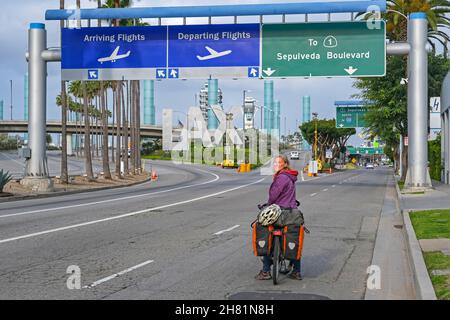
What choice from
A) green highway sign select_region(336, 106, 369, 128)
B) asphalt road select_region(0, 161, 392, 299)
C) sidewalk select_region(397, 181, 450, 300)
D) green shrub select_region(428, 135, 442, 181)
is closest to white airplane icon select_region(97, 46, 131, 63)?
asphalt road select_region(0, 161, 392, 299)

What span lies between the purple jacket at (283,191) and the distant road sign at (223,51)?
21294 millimetres

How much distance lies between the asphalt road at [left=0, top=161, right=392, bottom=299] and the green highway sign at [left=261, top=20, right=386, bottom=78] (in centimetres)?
974

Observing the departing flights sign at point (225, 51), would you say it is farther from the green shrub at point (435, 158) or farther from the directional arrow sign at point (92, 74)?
the green shrub at point (435, 158)

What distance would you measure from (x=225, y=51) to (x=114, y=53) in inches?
209

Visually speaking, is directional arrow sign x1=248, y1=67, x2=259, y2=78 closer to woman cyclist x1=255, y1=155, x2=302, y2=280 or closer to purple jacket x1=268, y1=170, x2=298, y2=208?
woman cyclist x1=255, y1=155, x2=302, y2=280

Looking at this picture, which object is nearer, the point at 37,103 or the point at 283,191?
the point at 283,191

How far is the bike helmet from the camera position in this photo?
8.88 m

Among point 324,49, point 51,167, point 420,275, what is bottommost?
point 51,167

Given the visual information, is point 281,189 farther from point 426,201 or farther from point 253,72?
point 253,72

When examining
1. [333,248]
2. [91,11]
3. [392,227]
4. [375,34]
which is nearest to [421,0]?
[375,34]

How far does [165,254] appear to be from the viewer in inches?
469

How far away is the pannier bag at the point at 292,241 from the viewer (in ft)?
29.6

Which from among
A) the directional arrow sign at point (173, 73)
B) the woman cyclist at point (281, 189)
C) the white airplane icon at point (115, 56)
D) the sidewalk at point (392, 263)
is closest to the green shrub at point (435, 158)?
the directional arrow sign at point (173, 73)

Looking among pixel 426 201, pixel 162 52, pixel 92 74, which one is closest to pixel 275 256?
pixel 426 201
